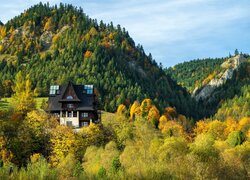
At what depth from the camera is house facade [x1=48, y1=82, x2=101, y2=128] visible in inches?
5197

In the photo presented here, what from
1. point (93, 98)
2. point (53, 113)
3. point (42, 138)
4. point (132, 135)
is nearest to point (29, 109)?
point (53, 113)

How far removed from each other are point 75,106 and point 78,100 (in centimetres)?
196

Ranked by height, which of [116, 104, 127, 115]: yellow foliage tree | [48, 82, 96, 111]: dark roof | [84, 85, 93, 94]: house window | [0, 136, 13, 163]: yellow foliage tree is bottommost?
[0, 136, 13, 163]: yellow foliage tree

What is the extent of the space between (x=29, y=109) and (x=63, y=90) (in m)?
10.9

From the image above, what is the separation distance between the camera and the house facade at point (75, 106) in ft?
433

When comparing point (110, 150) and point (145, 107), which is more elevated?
point (145, 107)

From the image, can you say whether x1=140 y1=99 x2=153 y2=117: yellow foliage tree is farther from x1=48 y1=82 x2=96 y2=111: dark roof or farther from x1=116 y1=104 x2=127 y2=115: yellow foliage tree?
x1=48 y1=82 x2=96 y2=111: dark roof

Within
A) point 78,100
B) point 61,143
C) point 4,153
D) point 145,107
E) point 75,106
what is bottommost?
point 4,153

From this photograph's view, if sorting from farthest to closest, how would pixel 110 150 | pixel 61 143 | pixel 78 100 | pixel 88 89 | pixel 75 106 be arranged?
pixel 88 89 → pixel 75 106 → pixel 78 100 → pixel 61 143 → pixel 110 150

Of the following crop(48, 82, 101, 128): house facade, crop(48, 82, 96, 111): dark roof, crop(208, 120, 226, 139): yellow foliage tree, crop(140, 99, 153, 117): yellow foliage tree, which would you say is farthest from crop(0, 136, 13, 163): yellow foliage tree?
crop(140, 99, 153, 117): yellow foliage tree

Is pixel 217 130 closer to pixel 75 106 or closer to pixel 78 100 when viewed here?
pixel 78 100

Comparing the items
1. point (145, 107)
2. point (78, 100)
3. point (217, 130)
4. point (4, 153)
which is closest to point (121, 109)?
point (145, 107)

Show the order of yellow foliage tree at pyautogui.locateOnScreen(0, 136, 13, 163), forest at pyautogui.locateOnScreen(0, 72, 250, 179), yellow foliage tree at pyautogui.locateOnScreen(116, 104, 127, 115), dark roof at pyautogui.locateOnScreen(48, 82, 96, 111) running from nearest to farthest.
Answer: forest at pyautogui.locateOnScreen(0, 72, 250, 179) < yellow foliage tree at pyautogui.locateOnScreen(0, 136, 13, 163) < dark roof at pyautogui.locateOnScreen(48, 82, 96, 111) < yellow foliage tree at pyautogui.locateOnScreen(116, 104, 127, 115)

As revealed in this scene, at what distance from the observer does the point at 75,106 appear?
436 feet
